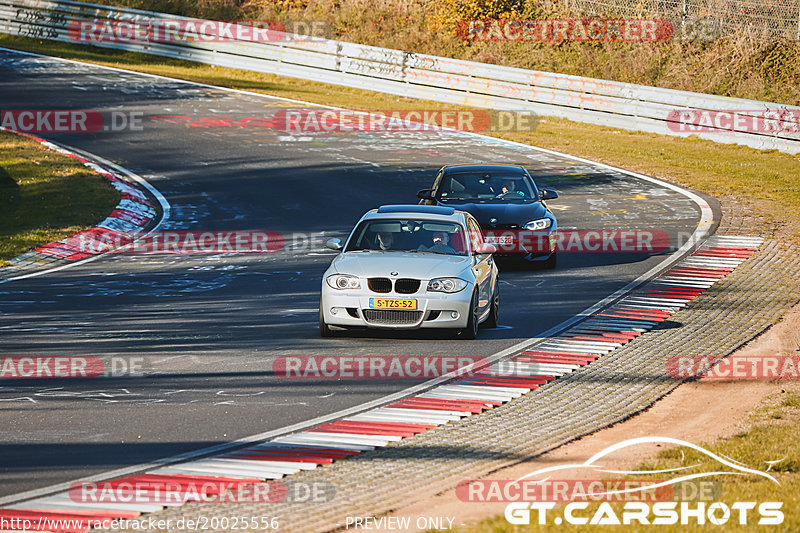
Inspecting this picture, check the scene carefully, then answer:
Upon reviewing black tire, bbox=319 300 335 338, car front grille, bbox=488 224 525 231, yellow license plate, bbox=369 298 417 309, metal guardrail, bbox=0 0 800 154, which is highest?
metal guardrail, bbox=0 0 800 154

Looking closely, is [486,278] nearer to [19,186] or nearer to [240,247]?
[240,247]

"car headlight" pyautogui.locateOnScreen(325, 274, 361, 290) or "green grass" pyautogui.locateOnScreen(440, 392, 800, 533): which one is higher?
"car headlight" pyautogui.locateOnScreen(325, 274, 361, 290)

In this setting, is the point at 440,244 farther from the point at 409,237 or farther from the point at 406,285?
the point at 406,285

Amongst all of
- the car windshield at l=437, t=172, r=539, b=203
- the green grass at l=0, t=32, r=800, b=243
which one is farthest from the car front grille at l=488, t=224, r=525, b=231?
the green grass at l=0, t=32, r=800, b=243

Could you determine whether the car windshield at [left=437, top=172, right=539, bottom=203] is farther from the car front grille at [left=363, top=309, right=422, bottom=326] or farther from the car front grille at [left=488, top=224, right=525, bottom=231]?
the car front grille at [left=363, top=309, right=422, bottom=326]

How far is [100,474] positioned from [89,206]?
16.2 meters

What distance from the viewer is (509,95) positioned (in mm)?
35000

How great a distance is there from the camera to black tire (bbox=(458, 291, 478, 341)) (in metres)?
13.1

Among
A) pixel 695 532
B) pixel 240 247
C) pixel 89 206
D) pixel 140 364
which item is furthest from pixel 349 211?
pixel 695 532

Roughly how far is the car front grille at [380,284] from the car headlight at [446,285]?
19.3 inches

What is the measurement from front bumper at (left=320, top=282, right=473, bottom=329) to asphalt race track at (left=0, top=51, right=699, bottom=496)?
0.93ft

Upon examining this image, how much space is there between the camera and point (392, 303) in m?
12.9

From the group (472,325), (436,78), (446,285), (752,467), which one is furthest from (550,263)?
(436,78)

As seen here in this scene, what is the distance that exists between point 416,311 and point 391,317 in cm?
31
